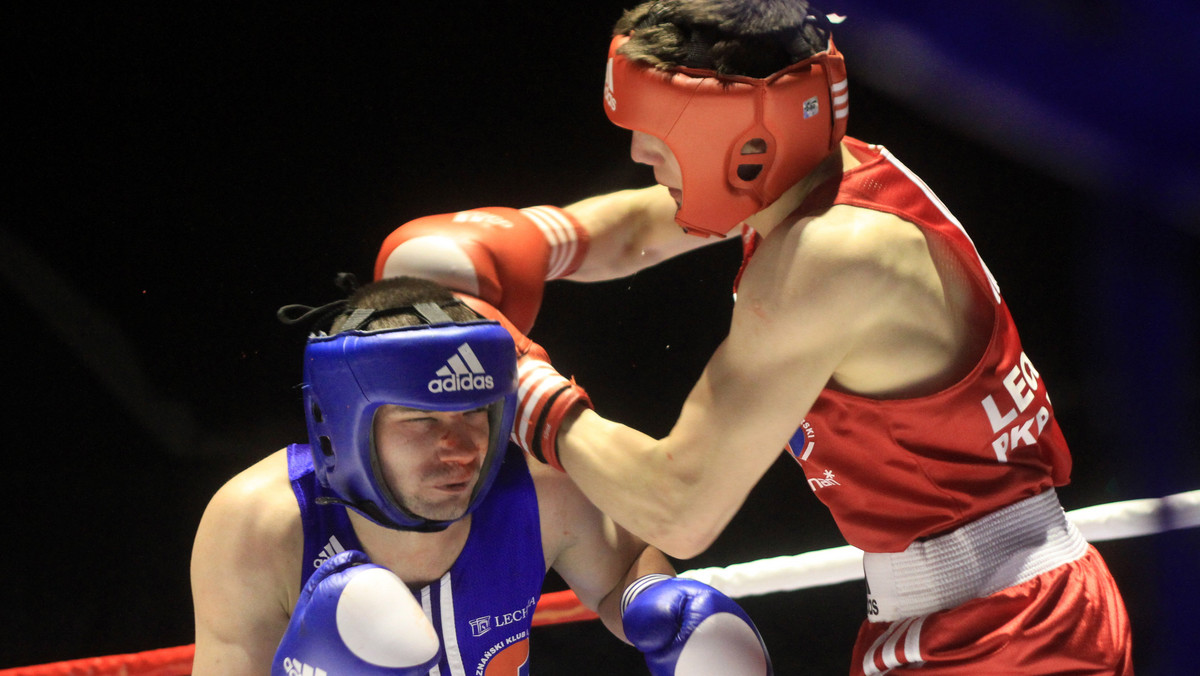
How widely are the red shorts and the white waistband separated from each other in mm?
19

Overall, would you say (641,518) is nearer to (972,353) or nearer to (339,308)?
(972,353)

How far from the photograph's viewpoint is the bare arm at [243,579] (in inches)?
67.0

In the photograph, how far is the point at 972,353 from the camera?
1.47m

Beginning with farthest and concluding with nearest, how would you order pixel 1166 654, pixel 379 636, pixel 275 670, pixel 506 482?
1. pixel 506 482
2. pixel 275 670
3. pixel 379 636
4. pixel 1166 654

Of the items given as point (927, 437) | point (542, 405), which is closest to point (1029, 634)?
point (927, 437)

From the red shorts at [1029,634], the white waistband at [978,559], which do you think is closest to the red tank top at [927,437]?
the white waistband at [978,559]

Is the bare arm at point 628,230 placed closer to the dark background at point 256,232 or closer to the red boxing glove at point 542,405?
the red boxing glove at point 542,405

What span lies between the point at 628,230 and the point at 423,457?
0.74m

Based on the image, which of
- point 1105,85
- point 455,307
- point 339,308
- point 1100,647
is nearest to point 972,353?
point 1100,647

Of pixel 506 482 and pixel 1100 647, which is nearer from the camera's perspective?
pixel 1100 647

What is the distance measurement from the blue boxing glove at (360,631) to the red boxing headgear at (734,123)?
29.1 inches

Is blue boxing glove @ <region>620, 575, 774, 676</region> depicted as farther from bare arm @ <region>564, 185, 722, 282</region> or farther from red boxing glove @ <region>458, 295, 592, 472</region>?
bare arm @ <region>564, 185, 722, 282</region>

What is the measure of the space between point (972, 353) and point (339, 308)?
1.07 meters

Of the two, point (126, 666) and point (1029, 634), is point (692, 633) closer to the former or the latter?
point (1029, 634)
